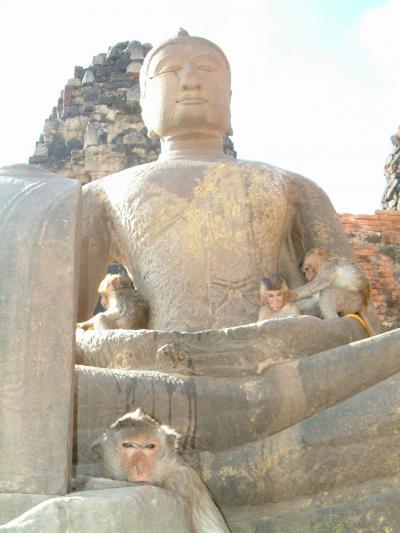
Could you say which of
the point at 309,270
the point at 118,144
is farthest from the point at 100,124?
the point at 309,270

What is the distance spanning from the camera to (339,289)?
4.38 metres

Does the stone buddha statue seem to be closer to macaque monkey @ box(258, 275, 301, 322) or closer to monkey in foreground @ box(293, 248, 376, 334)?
macaque monkey @ box(258, 275, 301, 322)

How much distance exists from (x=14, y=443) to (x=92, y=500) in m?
0.29

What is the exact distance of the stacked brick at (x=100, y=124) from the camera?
42.1 feet

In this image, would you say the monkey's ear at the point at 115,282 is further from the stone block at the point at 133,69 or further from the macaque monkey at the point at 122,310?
the stone block at the point at 133,69

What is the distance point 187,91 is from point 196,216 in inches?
32.3

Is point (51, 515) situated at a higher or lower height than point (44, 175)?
lower

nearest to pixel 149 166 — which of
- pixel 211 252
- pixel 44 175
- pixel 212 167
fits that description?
pixel 212 167

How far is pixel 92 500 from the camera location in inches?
106

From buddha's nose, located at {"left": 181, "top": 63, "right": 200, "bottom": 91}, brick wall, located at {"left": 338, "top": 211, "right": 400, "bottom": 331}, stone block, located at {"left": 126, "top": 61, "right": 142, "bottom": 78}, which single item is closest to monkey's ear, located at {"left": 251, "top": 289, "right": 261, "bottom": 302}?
buddha's nose, located at {"left": 181, "top": 63, "right": 200, "bottom": 91}

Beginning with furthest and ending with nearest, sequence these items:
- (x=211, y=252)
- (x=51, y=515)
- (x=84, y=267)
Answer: (x=84, y=267) → (x=211, y=252) → (x=51, y=515)

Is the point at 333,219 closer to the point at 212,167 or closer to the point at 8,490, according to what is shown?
the point at 212,167

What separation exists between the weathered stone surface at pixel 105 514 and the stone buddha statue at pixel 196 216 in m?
1.58

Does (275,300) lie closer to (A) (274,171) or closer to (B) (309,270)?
(B) (309,270)
